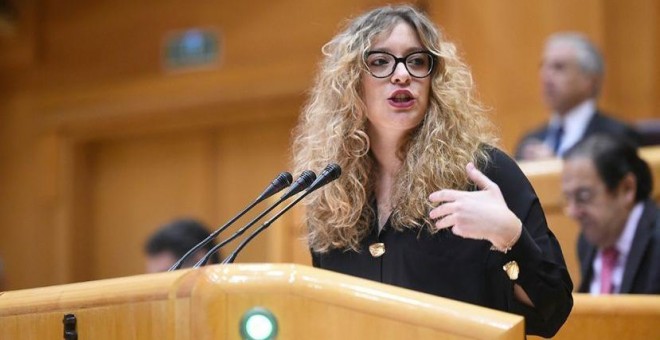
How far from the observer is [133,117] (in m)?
5.05

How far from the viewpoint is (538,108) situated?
412 cm

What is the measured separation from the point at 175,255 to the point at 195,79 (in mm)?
1864

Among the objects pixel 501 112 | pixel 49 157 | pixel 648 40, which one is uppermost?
pixel 648 40

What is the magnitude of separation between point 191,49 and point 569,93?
6.43 feet

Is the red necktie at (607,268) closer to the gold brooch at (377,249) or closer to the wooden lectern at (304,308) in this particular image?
the gold brooch at (377,249)

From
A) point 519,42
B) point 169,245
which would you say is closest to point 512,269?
point 169,245

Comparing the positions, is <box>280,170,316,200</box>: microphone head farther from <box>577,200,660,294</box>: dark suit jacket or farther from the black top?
<box>577,200,660,294</box>: dark suit jacket

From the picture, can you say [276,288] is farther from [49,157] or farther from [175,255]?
[49,157]

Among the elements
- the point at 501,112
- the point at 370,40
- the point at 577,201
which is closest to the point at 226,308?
the point at 370,40

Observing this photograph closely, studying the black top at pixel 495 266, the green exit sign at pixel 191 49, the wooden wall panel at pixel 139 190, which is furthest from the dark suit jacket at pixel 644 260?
the wooden wall panel at pixel 139 190

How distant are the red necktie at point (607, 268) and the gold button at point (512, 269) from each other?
1.04 m

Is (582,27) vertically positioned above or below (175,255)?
above

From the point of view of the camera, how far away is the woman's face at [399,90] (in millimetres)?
1752

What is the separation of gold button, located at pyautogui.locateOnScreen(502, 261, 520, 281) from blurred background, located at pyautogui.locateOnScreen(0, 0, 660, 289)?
9.62 feet
